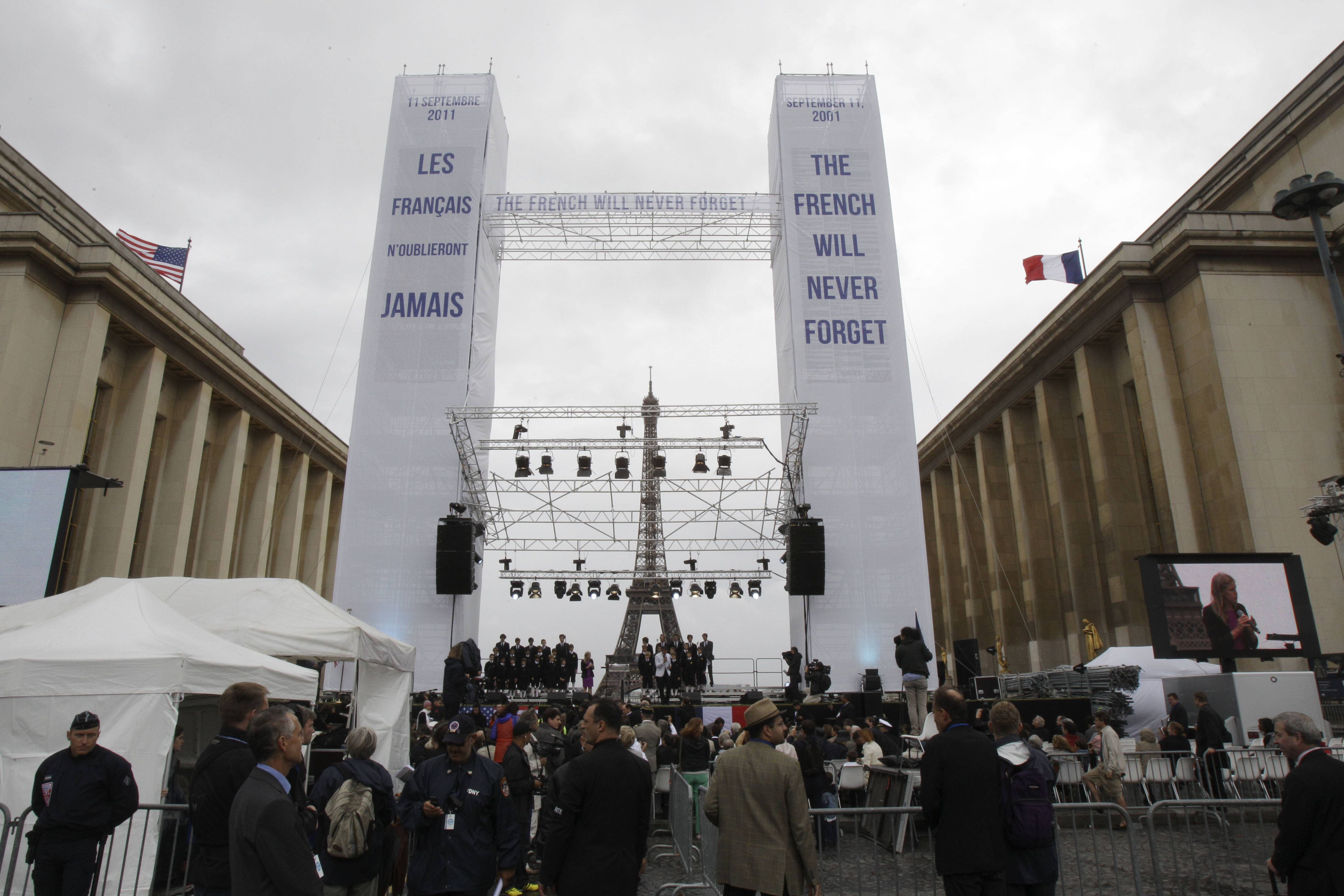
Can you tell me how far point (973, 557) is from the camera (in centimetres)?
4319

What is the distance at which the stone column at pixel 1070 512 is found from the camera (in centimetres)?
3103

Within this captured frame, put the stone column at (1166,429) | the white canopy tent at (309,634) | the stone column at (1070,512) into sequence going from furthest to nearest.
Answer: the stone column at (1070,512) < the stone column at (1166,429) < the white canopy tent at (309,634)

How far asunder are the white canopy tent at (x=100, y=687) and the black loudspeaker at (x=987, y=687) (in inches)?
794

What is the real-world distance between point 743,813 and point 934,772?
1.11 meters

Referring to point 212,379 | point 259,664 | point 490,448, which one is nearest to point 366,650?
point 259,664

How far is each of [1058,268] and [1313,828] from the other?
92.3ft

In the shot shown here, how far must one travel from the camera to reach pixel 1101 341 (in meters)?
30.5

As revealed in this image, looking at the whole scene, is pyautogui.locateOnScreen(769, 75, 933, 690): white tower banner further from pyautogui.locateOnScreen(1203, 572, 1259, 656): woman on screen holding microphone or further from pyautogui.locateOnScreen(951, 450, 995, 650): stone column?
pyautogui.locateOnScreen(951, 450, 995, 650): stone column

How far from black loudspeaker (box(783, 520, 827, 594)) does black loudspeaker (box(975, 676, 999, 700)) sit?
20.5 feet

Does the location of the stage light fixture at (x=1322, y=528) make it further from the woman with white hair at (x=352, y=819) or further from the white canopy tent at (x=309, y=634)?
the woman with white hair at (x=352, y=819)

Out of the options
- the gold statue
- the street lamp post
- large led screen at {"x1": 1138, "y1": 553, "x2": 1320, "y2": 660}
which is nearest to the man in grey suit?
the street lamp post

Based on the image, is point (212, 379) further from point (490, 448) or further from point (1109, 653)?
point (1109, 653)

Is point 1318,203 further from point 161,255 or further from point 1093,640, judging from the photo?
point 161,255

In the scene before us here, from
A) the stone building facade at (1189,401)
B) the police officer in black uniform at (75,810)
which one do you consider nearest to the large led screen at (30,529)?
the police officer in black uniform at (75,810)
